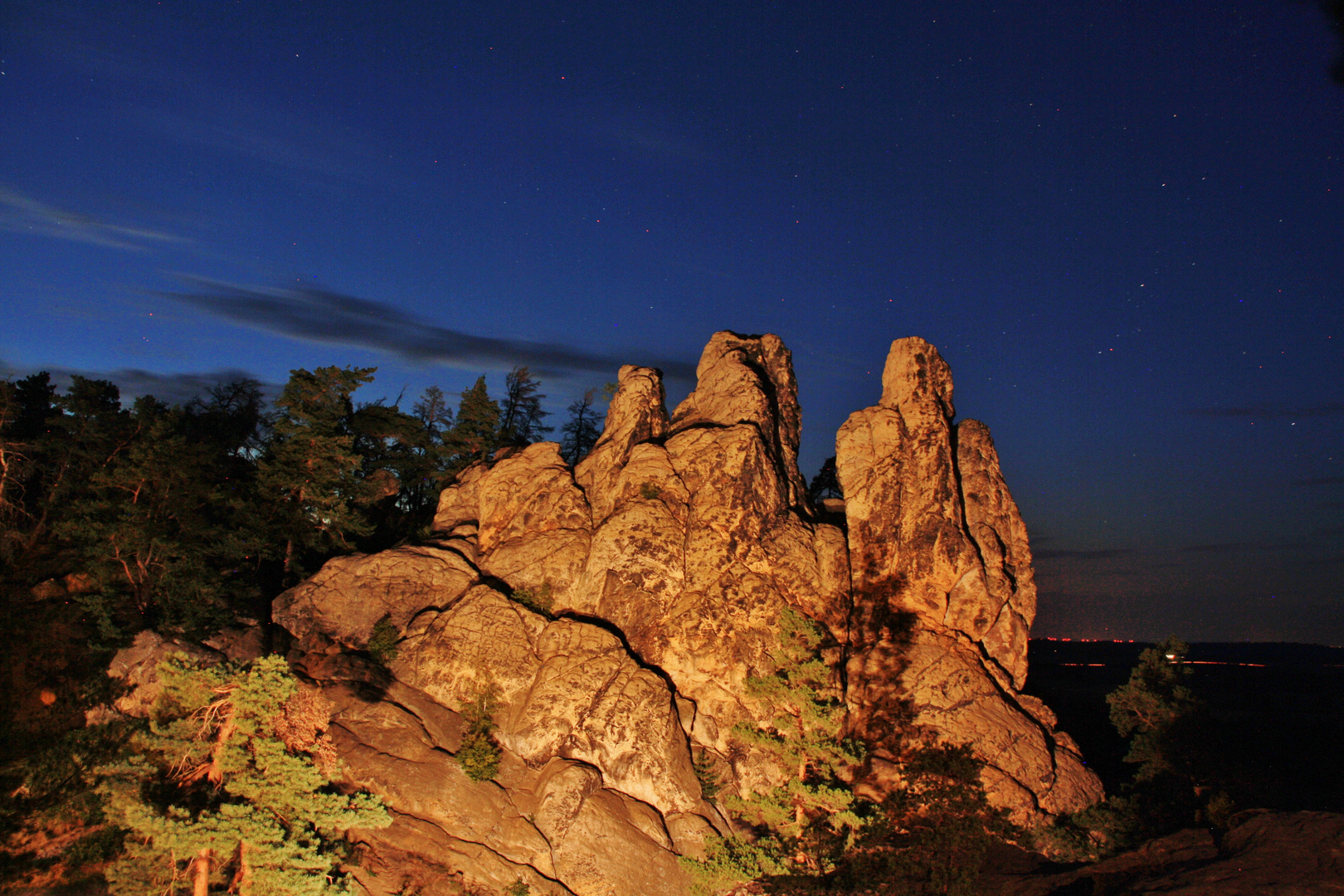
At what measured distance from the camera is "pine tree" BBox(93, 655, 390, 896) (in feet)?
71.9

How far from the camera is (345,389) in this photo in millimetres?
42906

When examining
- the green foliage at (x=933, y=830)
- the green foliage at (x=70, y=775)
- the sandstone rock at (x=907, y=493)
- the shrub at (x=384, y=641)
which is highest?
the sandstone rock at (x=907, y=493)

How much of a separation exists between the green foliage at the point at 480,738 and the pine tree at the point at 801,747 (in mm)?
11052

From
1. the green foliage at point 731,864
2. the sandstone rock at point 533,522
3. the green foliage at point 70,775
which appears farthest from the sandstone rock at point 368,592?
the green foliage at point 731,864

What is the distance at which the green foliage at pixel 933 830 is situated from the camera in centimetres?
2988

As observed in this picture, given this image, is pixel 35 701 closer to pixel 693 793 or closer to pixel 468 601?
pixel 468 601

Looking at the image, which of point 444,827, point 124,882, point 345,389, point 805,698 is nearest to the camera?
point 124,882

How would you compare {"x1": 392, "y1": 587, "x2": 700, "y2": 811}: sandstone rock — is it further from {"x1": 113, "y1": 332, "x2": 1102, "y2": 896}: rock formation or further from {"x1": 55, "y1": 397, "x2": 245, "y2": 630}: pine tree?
{"x1": 55, "y1": 397, "x2": 245, "y2": 630}: pine tree

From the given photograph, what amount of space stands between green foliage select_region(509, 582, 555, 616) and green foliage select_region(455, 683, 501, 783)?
4.73 metres

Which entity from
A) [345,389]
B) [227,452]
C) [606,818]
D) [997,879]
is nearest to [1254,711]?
[997,879]

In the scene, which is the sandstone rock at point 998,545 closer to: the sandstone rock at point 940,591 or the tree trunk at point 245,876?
the sandstone rock at point 940,591

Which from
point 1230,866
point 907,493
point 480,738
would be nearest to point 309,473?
point 480,738

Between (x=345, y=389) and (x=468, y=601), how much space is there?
1735 cm

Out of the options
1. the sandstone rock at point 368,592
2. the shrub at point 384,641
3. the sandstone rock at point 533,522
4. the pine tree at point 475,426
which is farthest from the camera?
the pine tree at point 475,426
